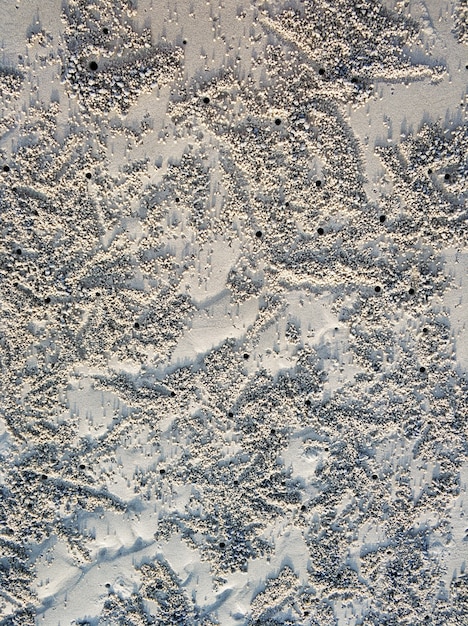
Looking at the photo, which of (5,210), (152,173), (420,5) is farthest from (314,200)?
(5,210)

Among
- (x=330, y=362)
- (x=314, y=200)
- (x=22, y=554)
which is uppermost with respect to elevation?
(x=314, y=200)

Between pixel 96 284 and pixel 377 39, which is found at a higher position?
pixel 377 39

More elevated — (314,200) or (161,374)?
(314,200)

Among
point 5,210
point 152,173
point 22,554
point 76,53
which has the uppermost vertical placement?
point 76,53

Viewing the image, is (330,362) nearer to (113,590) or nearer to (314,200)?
(314,200)

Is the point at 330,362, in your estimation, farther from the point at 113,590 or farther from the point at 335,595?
the point at 113,590

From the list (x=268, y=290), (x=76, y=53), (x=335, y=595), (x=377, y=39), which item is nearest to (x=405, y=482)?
(x=335, y=595)
